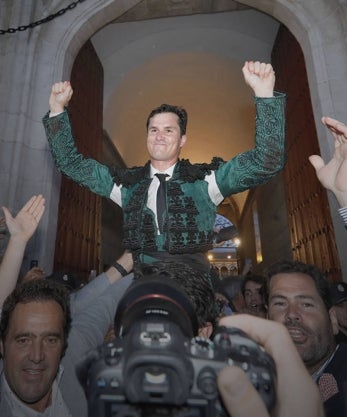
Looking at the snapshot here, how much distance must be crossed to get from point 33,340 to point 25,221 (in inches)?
28.2

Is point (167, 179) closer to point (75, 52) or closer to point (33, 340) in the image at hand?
point (33, 340)

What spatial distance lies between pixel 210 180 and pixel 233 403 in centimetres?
117

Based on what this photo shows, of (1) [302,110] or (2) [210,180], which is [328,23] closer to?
(1) [302,110]

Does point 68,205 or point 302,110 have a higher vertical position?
point 302,110

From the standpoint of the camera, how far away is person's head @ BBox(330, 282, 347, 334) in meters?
2.05

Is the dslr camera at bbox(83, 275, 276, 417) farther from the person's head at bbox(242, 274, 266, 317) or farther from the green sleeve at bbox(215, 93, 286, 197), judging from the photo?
the person's head at bbox(242, 274, 266, 317)

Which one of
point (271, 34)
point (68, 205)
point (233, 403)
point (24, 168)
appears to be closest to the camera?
point (233, 403)

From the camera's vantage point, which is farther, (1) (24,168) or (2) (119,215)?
(2) (119,215)

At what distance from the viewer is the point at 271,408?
1.87 feet

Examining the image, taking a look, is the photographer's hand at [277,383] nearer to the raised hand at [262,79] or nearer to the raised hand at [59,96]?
the raised hand at [262,79]

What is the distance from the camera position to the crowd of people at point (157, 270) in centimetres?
116

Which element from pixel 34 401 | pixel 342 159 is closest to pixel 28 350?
pixel 34 401

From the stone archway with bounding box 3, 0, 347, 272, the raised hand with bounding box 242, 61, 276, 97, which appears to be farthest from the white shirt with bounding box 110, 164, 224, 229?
the stone archway with bounding box 3, 0, 347, 272

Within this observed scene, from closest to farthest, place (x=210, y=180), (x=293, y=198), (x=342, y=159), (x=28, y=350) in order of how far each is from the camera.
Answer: (x=28, y=350), (x=342, y=159), (x=210, y=180), (x=293, y=198)
